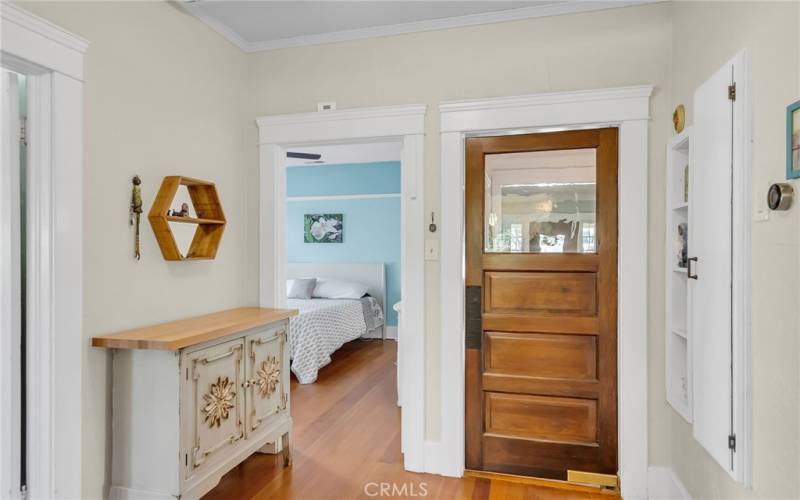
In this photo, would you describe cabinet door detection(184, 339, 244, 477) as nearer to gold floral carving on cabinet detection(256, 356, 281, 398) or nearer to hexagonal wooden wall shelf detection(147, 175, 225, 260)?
gold floral carving on cabinet detection(256, 356, 281, 398)

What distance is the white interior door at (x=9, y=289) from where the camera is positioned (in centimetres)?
179

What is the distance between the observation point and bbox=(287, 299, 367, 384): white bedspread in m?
4.51

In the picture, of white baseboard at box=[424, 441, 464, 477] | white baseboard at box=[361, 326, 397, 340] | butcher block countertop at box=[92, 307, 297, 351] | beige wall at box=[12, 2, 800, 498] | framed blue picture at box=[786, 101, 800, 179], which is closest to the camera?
framed blue picture at box=[786, 101, 800, 179]

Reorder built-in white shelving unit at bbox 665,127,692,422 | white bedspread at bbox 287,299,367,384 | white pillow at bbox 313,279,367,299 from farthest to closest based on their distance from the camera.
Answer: white pillow at bbox 313,279,367,299 → white bedspread at bbox 287,299,367,384 → built-in white shelving unit at bbox 665,127,692,422

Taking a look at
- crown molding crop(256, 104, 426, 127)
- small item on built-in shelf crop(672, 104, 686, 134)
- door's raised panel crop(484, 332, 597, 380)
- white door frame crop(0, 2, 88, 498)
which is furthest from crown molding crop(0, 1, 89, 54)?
small item on built-in shelf crop(672, 104, 686, 134)

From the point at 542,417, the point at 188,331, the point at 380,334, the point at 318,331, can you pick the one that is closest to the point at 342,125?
the point at 188,331

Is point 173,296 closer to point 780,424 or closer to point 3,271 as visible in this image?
point 3,271

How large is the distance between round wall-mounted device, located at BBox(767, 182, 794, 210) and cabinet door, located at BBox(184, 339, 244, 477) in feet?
7.25

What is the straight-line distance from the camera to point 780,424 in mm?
1445

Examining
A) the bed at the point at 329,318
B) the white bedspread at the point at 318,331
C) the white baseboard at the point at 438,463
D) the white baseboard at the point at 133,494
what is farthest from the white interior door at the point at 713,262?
the white bedspread at the point at 318,331

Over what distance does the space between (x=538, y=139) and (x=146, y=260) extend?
215 cm

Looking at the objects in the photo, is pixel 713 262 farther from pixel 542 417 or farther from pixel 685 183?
pixel 542 417

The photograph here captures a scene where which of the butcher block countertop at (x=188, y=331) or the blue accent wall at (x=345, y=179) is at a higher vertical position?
the blue accent wall at (x=345, y=179)

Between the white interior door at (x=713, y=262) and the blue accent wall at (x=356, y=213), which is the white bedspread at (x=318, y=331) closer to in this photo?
the blue accent wall at (x=356, y=213)
